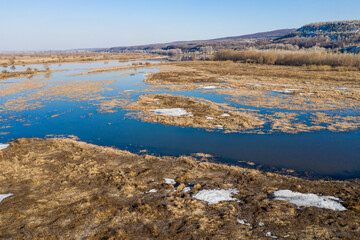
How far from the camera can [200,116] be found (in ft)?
53.8

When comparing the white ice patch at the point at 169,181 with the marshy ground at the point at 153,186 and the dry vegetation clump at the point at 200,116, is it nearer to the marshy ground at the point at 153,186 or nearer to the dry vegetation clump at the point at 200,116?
the marshy ground at the point at 153,186

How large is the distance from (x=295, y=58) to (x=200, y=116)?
155 feet

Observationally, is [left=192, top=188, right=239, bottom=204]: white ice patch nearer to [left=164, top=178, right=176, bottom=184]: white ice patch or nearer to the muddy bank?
the muddy bank

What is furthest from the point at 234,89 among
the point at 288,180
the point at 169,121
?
the point at 288,180

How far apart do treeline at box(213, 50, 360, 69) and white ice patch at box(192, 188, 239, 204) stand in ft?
166

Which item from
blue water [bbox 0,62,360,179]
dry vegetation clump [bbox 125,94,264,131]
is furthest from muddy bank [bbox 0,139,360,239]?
dry vegetation clump [bbox 125,94,264,131]

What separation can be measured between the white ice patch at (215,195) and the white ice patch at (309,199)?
5.15 feet

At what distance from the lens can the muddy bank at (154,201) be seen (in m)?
5.70

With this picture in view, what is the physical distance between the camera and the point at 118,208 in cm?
670

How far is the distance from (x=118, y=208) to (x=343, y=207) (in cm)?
709

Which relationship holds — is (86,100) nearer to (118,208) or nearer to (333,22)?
(118,208)

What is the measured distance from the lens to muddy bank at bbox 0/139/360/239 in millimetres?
5695

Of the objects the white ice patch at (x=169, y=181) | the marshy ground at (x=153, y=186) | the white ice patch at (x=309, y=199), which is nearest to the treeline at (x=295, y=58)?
the marshy ground at (x=153, y=186)

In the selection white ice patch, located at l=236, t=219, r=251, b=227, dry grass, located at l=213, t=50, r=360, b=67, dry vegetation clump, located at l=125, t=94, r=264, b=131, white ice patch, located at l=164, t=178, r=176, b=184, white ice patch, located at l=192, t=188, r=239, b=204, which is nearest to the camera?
white ice patch, located at l=236, t=219, r=251, b=227
